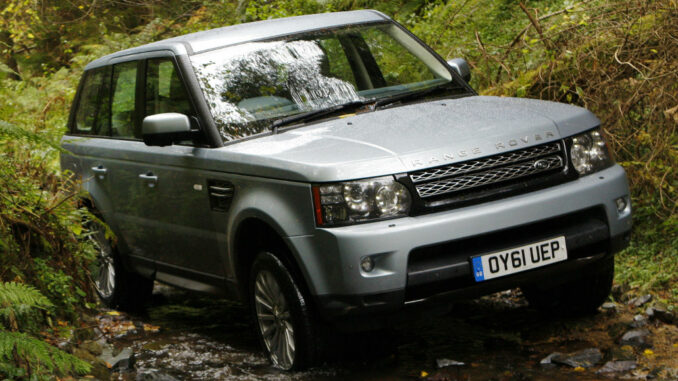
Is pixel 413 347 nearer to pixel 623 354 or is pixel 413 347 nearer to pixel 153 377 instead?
pixel 623 354

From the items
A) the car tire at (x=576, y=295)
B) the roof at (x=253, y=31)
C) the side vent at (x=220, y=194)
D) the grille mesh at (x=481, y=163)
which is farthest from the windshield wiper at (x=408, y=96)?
the car tire at (x=576, y=295)

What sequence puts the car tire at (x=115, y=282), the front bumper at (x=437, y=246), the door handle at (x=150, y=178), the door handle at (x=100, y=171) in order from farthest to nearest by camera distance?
the car tire at (x=115, y=282) < the door handle at (x=100, y=171) < the door handle at (x=150, y=178) < the front bumper at (x=437, y=246)

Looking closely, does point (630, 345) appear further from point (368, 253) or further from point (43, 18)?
point (43, 18)

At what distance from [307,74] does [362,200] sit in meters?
1.49

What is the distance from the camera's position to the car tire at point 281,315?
4543mm

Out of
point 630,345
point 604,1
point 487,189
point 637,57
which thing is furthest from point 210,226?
point 604,1

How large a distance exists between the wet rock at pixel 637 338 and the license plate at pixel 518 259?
2.52 feet

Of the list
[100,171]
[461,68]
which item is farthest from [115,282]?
[461,68]

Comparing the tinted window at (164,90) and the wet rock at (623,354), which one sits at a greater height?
the tinted window at (164,90)

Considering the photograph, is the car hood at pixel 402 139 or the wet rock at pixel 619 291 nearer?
the car hood at pixel 402 139

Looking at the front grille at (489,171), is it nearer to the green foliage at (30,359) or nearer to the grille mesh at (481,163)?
the grille mesh at (481,163)

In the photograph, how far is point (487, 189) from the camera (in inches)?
172

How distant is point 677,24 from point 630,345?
3.20 metres

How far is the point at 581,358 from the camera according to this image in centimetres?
459
